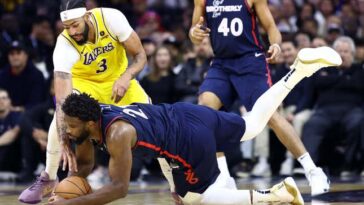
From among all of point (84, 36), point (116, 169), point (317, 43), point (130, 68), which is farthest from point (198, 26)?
point (317, 43)

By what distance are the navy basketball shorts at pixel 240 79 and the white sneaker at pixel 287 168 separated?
3133 mm

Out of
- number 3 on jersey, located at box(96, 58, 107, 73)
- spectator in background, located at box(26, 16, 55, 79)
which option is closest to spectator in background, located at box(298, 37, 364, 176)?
spectator in background, located at box(26, 16, 55, 79)

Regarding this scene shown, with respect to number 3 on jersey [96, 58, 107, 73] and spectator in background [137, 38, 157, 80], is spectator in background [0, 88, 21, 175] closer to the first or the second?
spectator in background [137, 38, 157, 80]

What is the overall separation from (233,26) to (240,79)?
0.47 m

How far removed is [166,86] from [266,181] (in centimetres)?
217

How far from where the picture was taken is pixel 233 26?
8.27m

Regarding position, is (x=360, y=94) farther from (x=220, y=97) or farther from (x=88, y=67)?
(x=88, y=67)

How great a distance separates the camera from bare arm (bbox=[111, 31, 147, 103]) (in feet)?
23.4

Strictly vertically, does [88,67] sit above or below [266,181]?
above

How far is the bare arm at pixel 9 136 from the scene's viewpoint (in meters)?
11.7

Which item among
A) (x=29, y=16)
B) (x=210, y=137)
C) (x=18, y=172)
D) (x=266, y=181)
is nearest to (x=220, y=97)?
(x=210, y=137)

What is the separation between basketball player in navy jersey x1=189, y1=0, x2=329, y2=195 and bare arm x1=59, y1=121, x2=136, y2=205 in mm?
2250

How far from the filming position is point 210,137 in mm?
6551

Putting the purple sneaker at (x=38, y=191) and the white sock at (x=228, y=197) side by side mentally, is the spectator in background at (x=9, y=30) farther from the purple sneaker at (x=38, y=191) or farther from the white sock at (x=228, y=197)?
the white sock at (x=228, y=197)
